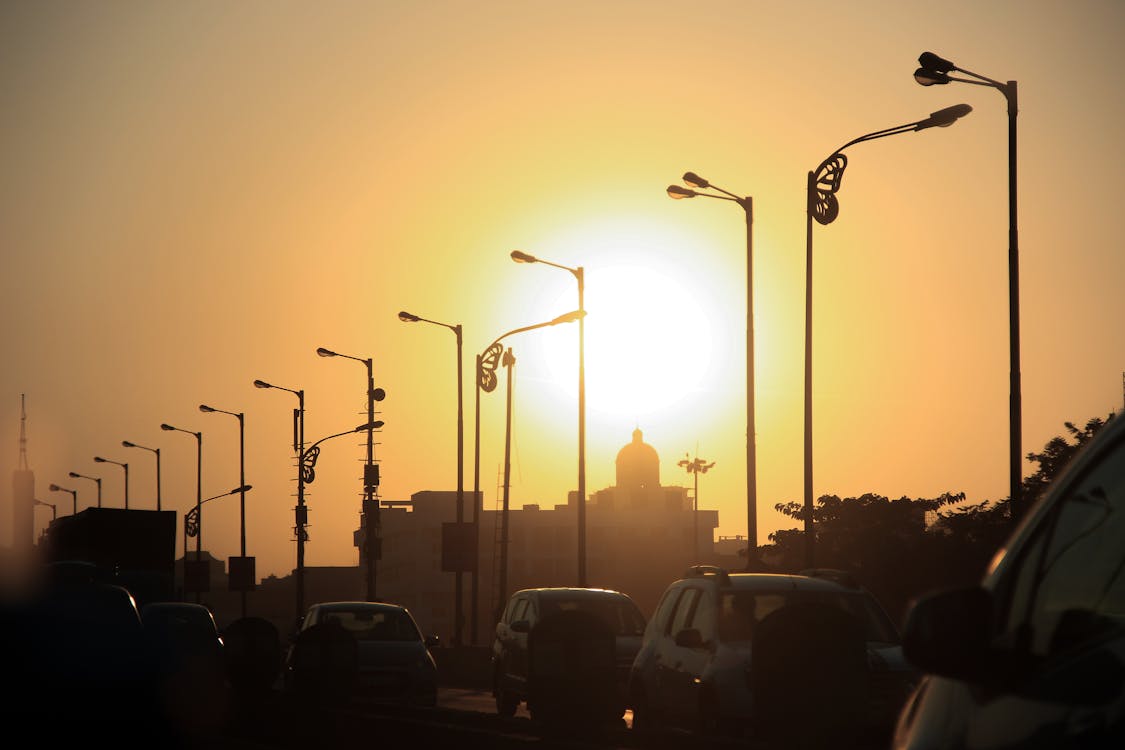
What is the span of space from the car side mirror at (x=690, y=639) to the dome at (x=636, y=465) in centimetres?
14637

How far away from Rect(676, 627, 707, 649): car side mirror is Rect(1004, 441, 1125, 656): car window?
448 inches

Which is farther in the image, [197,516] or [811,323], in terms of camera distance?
[197,516]

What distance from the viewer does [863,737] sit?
26.9ft

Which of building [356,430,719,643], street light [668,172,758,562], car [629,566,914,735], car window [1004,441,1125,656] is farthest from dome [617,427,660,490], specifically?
car window [1004,441,1125,656]

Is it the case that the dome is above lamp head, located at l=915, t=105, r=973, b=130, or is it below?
below

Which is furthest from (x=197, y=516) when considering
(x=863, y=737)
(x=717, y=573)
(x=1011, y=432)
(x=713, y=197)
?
(x=863, y=737)

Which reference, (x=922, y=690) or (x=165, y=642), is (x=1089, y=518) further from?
(x=165, y=642)

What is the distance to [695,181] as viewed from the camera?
33.7 meters

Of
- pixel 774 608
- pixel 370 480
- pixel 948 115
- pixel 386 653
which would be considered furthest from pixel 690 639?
pixel 370 480

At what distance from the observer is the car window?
4.27 metres

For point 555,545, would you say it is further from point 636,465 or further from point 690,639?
point 690,639

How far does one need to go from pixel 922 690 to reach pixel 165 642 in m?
10.7

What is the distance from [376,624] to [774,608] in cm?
1103

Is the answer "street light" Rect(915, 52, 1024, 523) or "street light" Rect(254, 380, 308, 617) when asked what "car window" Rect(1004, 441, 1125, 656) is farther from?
"street light" Rect(254, 380, 308, 617)
